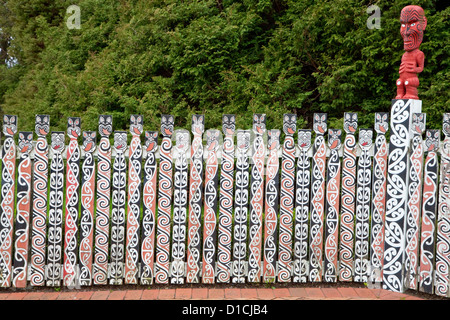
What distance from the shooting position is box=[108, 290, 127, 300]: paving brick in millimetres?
3735

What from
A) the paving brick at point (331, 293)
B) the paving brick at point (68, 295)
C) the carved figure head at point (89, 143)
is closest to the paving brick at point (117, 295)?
the paving brick at point (68, 295)

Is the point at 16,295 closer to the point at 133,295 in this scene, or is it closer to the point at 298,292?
the point at 133,295

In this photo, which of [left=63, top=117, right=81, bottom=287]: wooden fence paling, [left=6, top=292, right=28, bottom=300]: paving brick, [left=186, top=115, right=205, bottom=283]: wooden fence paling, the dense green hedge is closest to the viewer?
[left=6, top=292, right=28, bottom=300]: paving brick

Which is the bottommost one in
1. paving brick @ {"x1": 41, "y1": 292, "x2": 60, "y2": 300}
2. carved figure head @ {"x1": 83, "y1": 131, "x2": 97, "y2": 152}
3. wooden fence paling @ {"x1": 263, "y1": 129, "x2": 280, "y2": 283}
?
paving brick @ {"x1": 41, "y1": 292, "x2": 60, "y2": 300}

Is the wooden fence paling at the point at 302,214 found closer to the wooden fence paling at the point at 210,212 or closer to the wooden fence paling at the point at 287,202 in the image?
the wooden fence paling at the point at 287,202

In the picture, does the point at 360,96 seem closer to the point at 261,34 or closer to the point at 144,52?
the point at 261,34

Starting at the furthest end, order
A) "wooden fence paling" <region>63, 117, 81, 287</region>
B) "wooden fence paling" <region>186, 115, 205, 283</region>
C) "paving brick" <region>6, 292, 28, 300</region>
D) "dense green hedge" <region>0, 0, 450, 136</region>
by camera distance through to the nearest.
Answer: "dense green hedge" <region>0, 0, 450, 136</region> < "wooden fence paling" <region>186, 115, 205, 283</region> < "wooden fence paling" <region>63, 117, 81, 287</region> < "paving brick" <region>6, 292, 28, 300</region>

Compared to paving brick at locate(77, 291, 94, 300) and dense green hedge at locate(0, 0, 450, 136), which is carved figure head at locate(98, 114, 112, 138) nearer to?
paving brick at locate(77, 291, 94, 300)

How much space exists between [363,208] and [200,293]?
71.0 inches

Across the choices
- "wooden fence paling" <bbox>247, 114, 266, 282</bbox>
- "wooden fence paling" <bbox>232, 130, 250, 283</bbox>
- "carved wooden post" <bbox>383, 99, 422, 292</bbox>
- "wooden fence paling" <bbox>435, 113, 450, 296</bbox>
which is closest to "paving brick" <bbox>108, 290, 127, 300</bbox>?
"wooden fence paling" <bbox>232, 130, 250, 283</bbox>

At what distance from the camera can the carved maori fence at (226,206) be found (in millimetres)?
3807

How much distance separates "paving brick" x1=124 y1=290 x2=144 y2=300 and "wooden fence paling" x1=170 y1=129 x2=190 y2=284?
332 mm

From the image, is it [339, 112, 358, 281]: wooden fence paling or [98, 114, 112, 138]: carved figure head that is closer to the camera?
[98, 114, 112, 138]: carved figure head

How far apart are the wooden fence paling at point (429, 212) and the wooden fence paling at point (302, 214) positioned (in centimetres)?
108
